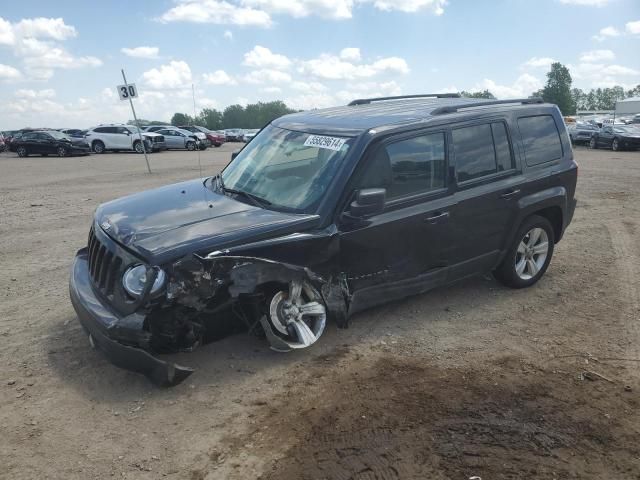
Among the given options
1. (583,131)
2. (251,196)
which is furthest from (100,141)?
(251,196)

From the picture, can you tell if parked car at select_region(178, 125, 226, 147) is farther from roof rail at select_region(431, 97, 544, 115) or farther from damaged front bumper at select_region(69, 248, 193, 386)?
damaged front bumper at select_region(69, 248, 193, 386)

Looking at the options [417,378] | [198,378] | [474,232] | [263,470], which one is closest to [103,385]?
[198,378]

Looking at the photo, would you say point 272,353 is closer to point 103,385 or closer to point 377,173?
point 103,385

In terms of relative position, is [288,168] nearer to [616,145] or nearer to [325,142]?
[325,142]

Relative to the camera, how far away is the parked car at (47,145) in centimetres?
2902

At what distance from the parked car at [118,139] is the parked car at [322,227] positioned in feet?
90.3

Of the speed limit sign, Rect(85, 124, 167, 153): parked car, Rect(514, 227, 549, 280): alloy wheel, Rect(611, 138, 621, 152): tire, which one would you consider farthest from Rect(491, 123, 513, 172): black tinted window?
Rect(85, 124, 167, 153): parked car

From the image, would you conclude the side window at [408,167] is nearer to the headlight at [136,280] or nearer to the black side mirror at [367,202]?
the black side mirror at [367,202]

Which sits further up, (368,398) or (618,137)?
(618,137)

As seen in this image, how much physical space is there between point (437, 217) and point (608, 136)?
2630 cm

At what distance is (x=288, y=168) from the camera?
15.1 ft

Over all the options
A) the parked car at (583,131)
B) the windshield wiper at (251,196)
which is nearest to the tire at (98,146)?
the parked car at (583,131)

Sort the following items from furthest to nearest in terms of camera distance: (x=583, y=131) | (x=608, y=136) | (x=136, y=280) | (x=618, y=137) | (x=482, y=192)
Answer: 1. (x=583, y=131)
2. (x=608, y=136)
3. (x=618, y=137)
4. (x=482, y=192)
5. (x=136, y=280)

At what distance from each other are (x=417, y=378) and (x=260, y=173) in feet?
7.33
